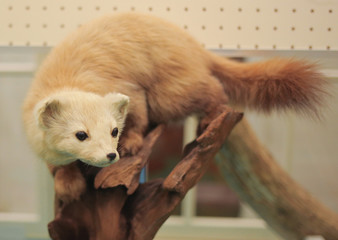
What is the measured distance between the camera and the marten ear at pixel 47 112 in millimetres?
1052

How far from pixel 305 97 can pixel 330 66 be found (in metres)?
0.21

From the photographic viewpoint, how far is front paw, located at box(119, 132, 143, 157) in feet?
4.21

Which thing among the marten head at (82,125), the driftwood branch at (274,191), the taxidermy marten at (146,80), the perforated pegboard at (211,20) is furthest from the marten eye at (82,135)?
the driftwood branch at (274,191)

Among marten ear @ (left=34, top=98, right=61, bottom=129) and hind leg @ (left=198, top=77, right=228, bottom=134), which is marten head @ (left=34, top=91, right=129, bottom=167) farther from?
hind leg @ (left=198, top=77, right=228, bottom=134)

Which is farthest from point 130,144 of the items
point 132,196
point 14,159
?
point 14,159

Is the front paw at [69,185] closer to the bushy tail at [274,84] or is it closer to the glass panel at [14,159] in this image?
the bushy tail at [274,84]

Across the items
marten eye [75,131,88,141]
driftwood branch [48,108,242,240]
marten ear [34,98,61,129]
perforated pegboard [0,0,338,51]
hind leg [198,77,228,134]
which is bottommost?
driftwood branch [48,108,242,240]

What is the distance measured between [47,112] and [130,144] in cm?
32

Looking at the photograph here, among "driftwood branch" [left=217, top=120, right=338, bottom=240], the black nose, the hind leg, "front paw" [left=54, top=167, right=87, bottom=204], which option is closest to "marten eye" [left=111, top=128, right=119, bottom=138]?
the black nose

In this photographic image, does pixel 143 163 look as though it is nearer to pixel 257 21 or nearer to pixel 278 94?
pixel 278 94

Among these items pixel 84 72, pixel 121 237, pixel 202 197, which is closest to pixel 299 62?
pixel 84 72

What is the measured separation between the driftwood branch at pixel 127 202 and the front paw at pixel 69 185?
0.03 m

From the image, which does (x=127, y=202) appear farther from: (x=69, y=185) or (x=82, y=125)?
(x=82, y=125)

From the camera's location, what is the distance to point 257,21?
1.48m
